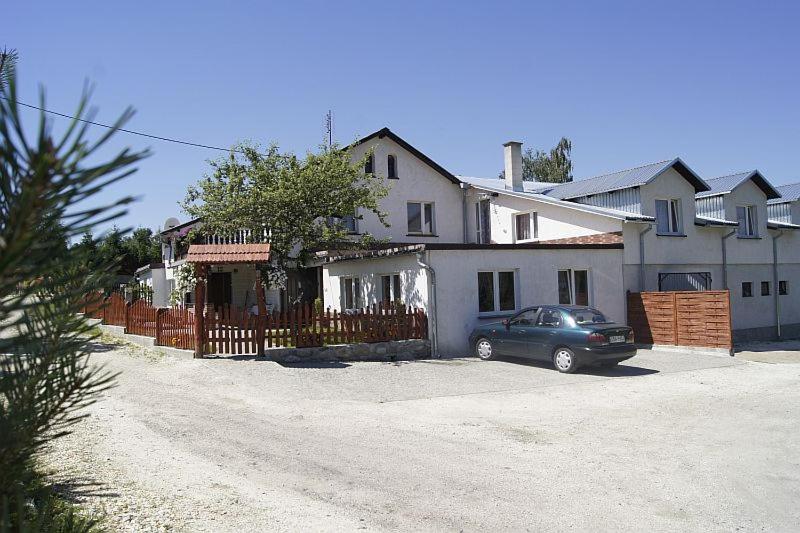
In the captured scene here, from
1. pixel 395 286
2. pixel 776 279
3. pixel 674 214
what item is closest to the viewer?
pixel 395 286

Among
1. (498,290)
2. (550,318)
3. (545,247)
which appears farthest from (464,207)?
(550,318)

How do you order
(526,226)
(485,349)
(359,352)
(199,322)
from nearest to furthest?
1. (199,322)
2. (359,352)
3. (485,349)
4. (526,226)

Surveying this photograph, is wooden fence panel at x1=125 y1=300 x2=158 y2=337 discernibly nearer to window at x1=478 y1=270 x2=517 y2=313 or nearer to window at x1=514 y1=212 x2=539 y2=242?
window at x1=478 y1=270 x2=517 y2=313

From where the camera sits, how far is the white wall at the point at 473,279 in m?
18.3

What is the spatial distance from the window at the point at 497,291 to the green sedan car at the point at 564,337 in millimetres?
1896

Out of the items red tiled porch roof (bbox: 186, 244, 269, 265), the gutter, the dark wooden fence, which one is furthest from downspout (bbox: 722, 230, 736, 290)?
red tiled porch roof (bbox: 186, 244, 269, 265)

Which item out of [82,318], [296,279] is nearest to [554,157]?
[296,279]

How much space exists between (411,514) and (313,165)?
1617 centimetres

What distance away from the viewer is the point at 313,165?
67.9ft

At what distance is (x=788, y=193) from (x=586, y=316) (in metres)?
21.0

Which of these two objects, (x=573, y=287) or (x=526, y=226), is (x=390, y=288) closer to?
(x=573, y=287)

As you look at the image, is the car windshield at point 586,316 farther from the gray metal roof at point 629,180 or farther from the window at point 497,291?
the gray metal roof at point 629,180

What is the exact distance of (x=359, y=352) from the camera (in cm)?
1711

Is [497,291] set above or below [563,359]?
above
